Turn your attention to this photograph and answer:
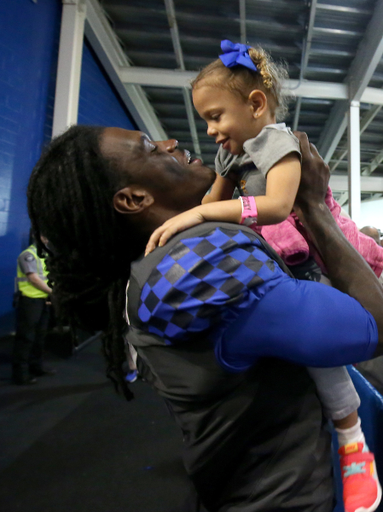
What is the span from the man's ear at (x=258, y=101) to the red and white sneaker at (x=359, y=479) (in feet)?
3.69

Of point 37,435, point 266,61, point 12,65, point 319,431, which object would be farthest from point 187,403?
point 12,65

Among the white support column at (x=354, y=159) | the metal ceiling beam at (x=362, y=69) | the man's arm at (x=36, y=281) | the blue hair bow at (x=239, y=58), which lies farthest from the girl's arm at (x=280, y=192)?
the white support column at (x=354, y=159)

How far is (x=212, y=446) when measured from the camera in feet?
2.48

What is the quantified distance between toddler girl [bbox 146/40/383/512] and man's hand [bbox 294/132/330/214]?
5 cm

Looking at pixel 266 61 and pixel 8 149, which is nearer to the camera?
pixel 266 61

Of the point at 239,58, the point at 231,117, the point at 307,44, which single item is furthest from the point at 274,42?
the point at 231,117

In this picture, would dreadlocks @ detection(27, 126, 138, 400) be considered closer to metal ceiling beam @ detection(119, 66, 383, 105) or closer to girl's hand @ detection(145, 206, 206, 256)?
girl's hand @ detection(145, 206, 206, 256)

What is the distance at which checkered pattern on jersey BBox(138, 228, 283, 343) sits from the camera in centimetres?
61

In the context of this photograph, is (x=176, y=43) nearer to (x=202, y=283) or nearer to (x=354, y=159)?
(x=354, y=159)

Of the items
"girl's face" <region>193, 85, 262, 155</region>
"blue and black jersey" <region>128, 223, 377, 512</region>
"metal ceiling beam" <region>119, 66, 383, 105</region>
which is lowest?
"blue and black jersey" <region>128, 223, 377, 512</region>

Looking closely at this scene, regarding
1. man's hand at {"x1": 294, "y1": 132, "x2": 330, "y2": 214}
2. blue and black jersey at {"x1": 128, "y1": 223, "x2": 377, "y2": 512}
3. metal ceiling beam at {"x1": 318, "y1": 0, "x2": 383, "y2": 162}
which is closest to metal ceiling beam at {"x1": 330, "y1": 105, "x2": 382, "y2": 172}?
metal ceiling beam at {"x1": 318, "y1": 0, "x2": 383, "y2": 162}

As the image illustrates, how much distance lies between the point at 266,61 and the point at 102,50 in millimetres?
4968

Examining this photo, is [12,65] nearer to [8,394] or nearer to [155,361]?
[8,394]

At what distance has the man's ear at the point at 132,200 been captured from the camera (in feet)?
2.77
